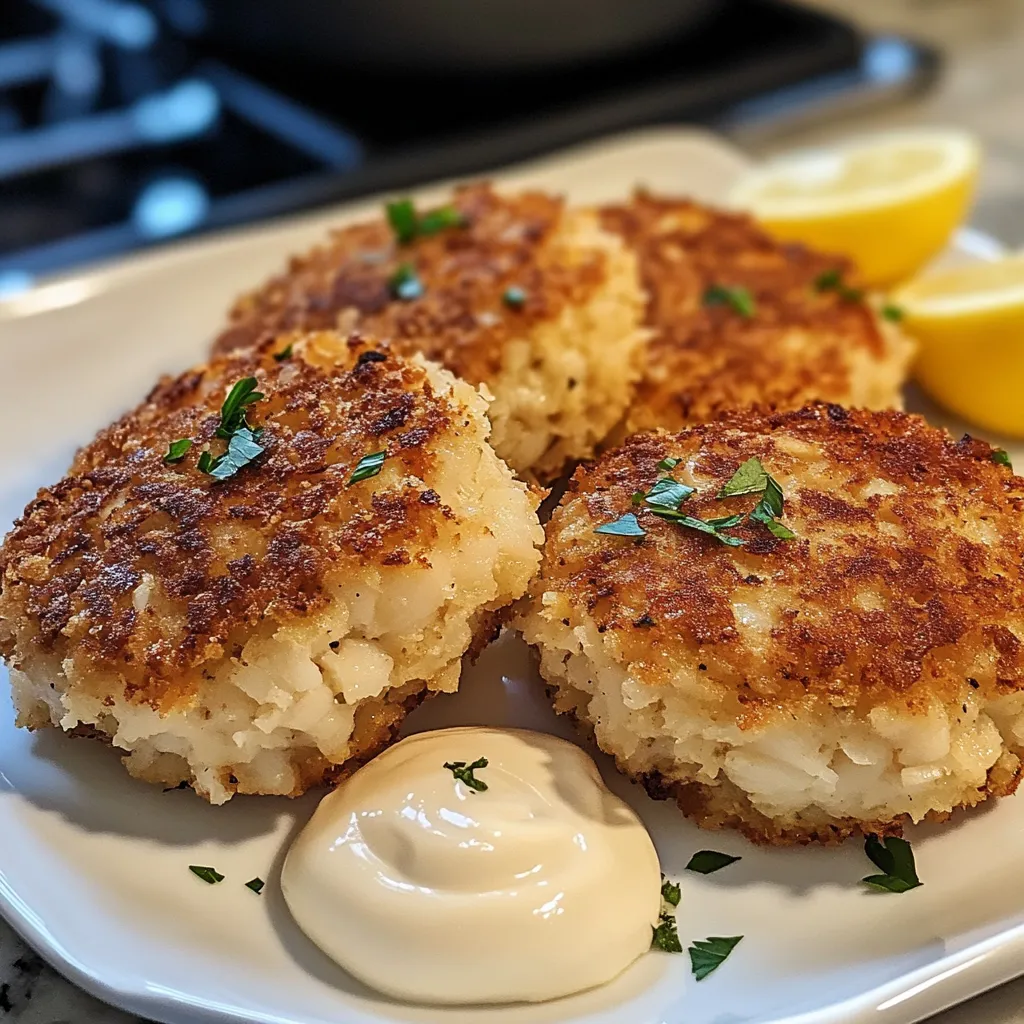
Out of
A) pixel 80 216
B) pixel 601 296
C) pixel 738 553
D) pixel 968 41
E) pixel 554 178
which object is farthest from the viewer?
pixel 968 41

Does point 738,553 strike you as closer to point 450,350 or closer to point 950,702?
point 950,702

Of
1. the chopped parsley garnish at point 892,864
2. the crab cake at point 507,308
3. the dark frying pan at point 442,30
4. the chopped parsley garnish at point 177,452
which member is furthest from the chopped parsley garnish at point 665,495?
the dark frying pan at point 442,30

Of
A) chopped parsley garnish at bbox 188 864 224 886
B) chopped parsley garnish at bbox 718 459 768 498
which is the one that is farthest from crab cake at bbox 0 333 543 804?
chopped parsley garnish at bbox 718 459 768 498

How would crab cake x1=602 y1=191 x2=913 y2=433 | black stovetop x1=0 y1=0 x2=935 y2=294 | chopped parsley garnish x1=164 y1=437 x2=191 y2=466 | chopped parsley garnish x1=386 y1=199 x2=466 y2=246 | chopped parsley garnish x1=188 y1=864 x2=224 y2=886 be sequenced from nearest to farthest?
1. chopped parsley garnish x1=188 y1=864 x2=224 y2=886
2. chopped parsley garnish x1=164 y1=437 x2=191 y2=466
3. crab cake x1=602 y1=191 x2=913 y2=433
4. chopped parsley garnish x1=386 y1=199 x2=466 y2=246
5. black stovetop x1=0 y1=0 x2=935 y2=294

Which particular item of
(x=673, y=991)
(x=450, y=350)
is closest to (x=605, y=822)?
(x=673, y=991)

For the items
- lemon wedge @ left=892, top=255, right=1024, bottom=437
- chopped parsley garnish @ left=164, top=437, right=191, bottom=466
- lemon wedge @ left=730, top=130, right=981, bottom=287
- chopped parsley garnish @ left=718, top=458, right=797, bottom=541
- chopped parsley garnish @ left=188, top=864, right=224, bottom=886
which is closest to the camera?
chopped parsley garnish @ left=188, top=864, right=224, bottom=886

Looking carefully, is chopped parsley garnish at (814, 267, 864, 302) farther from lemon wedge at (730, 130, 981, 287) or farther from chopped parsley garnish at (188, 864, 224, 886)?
chopped parsley garnish at (188, 864, 224, 886)

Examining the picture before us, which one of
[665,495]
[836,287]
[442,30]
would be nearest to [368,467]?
[665,495]
